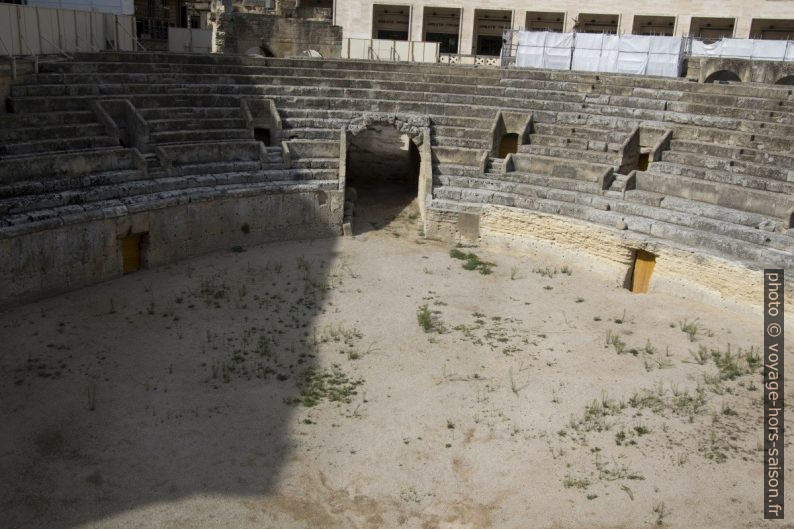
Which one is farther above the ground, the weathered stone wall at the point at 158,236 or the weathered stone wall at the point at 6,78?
the weathered stone wall at the point at 6,78

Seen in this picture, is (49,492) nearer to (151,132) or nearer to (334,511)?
(334,511)

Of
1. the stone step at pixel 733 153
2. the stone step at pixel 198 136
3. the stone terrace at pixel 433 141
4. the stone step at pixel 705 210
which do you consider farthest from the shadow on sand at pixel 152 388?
the stone step at pixel 733 153

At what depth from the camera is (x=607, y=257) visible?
1424cm

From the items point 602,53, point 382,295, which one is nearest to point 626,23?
point 602,53

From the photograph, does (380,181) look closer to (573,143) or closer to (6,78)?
(573,143)

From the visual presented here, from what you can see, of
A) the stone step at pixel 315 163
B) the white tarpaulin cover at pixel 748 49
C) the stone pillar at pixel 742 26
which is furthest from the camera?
the stone pillar at pixel 742 26

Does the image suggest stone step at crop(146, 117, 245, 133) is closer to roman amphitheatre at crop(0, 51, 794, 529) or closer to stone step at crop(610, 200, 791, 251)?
roman amphitheatre at crop(0, 51, 794, 529)

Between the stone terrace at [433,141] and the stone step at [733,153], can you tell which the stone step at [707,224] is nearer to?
the stone terrace at [433,141]

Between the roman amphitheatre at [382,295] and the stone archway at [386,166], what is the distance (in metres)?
0.12

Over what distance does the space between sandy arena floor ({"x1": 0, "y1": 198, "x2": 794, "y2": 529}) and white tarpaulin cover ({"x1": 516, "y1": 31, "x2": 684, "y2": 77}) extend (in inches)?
346

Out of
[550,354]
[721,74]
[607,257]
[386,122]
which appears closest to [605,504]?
[550,354]

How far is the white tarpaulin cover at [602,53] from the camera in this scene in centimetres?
1950

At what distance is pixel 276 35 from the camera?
76.0 ft

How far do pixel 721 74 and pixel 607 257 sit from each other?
29.9 ft
